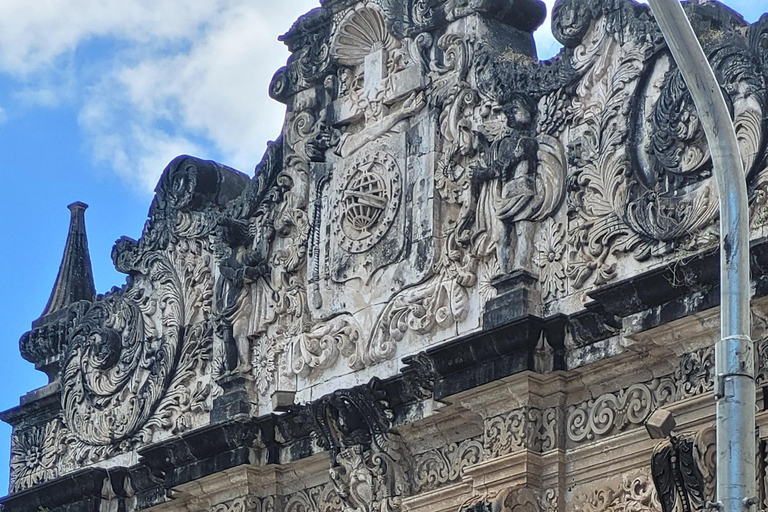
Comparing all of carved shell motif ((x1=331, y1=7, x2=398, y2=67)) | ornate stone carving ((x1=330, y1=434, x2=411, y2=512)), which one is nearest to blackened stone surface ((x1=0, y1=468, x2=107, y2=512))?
ornate stone carving ((x1=330, y1=434, x2=411, y2=512))

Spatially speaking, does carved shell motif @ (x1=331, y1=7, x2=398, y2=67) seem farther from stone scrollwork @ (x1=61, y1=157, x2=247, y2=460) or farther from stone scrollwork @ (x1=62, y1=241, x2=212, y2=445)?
stone scrollwork @ (x1=62, y1=241, x2=212, y2=445)

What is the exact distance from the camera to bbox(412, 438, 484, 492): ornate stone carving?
52.5 ft

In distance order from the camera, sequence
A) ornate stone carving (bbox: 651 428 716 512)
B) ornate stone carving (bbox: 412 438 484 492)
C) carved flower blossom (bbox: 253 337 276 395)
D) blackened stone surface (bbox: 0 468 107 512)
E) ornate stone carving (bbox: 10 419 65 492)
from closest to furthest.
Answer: ornate stone carving (bbox: 651 428 716 512), ornate stone carving (bbox: 412 438 484 492), carved flower blossom (bbox: 253 337 276 395), blackened stone surface (bbox: 0 468 107 512), ornate stone carving (bbox: 10 419 65 492)

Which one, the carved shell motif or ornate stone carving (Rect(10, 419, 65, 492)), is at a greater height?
Result: the carved shell motif

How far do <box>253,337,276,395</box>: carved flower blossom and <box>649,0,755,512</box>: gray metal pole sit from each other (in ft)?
26.2

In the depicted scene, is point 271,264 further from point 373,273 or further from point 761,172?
point 761,172

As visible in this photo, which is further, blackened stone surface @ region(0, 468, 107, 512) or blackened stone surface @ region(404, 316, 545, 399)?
blackened stone surface @ region(0, 468, 107, 512)

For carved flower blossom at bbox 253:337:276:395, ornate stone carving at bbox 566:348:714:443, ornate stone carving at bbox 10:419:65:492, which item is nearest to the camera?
ornate stone carving at bbox 566:348:714:443

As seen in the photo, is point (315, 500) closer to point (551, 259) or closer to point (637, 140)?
point (551, 259)

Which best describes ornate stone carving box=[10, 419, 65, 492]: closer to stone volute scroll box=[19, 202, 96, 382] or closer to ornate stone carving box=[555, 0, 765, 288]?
stone volute scroll box=[19, 202, 96, 382]

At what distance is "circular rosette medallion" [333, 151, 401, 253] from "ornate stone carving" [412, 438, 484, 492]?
79.7 inches

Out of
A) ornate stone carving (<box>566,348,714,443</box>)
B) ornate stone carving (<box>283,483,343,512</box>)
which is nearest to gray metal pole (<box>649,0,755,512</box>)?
ornate stone carving (<box>566,348,714,443</box>)

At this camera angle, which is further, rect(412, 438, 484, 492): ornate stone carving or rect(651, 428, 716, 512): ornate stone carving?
rect(412, 438, 484, 492): ornate stone carving


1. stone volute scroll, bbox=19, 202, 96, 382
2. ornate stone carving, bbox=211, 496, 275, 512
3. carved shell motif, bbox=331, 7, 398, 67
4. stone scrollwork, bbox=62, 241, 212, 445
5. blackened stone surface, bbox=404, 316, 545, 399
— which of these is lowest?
ornate stone carving, bbox=211, 496, 275, 512
